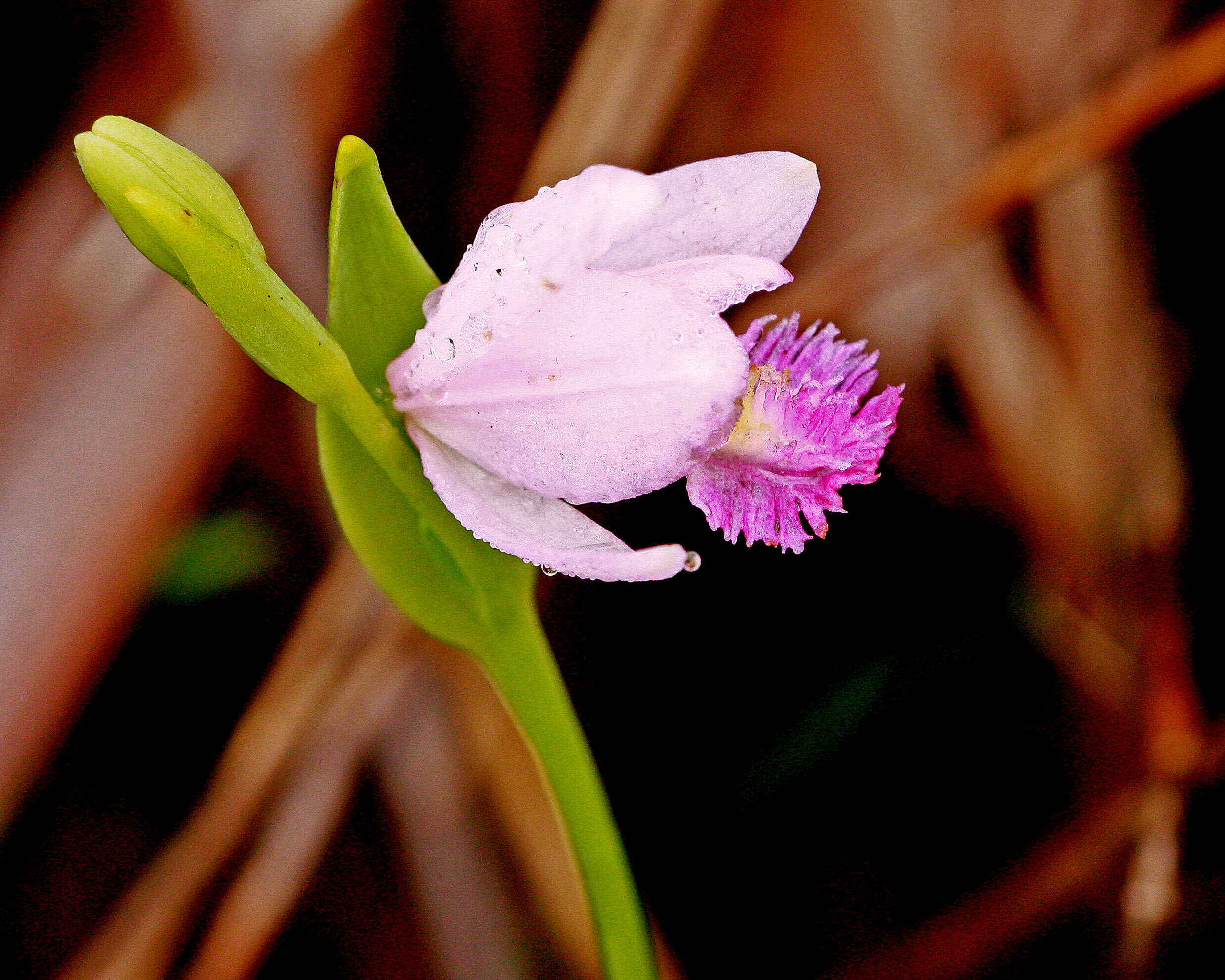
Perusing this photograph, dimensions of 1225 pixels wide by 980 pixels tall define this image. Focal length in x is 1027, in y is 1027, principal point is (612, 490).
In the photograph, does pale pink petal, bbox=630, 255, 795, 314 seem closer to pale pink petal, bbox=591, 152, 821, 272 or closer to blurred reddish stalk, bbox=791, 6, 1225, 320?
pale pink petal, bbox=591, 152, 821, 272

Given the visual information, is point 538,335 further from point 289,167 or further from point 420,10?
point 420,10

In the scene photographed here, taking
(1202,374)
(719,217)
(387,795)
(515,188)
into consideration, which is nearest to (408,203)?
(515,188)

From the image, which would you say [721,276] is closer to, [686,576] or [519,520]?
[519,520]

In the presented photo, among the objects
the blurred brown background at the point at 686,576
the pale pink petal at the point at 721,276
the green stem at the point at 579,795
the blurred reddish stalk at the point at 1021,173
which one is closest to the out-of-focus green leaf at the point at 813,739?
the blurred brown background at the point at 686,576

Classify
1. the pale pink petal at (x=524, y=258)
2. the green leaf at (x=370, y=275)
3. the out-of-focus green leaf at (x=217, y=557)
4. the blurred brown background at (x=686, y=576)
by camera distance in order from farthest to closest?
the out-of-focus green leaf at (x=217, y=557)
the blurred brown background at (x=686, y=576)
the green leaf at (x=370, y=275)
the pale pink petal at (x=524, y=258)

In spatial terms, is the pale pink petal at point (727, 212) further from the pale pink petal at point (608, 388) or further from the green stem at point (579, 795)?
the green stem at point (579, 795)

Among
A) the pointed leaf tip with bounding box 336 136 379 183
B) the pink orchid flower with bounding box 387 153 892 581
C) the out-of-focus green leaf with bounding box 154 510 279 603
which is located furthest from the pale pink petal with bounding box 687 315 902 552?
the out-of-focus green leaf with bounding box 154 510 279 603
